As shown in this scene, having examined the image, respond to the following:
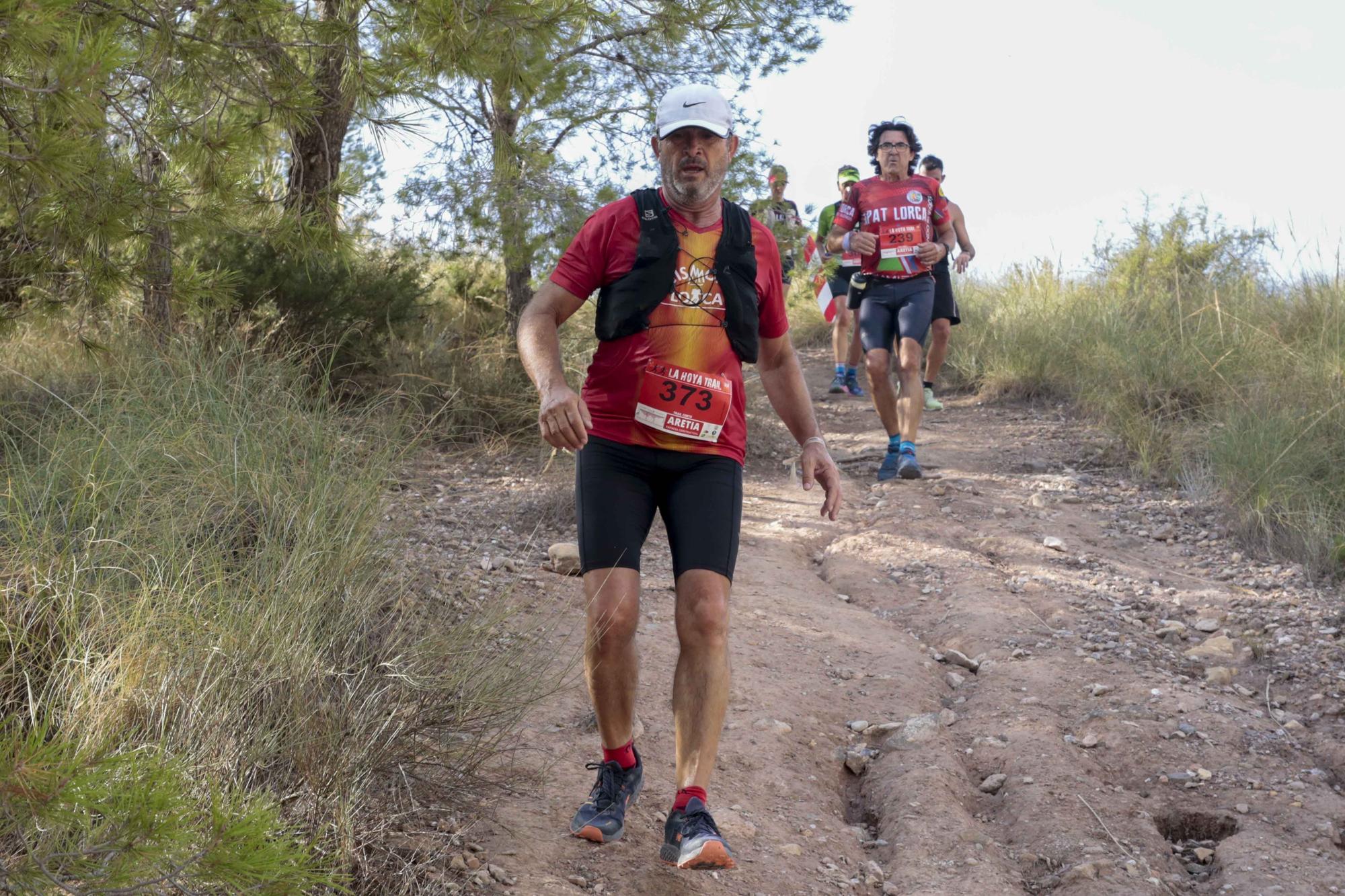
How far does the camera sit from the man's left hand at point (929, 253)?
24.5ft

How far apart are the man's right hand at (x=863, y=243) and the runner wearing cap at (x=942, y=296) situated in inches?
19.9

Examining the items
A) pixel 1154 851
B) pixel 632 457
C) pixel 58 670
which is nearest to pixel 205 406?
pixel 58 670

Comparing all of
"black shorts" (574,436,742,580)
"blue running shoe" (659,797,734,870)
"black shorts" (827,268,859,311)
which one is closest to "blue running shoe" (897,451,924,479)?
"black shorts" (827,268,859,311)

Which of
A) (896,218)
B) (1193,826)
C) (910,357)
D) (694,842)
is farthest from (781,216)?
(694,842)

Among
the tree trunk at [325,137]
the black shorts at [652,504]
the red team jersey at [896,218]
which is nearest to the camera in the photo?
the black shorts at [652,504]

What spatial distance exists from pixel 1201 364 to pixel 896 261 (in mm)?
2653

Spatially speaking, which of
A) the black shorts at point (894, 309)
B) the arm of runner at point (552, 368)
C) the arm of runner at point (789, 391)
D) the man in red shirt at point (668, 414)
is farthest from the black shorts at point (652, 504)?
the black shorts at point (894, 309)

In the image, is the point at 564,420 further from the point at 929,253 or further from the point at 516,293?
the point at 516,293

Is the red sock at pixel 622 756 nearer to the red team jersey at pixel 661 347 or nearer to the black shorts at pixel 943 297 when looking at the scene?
the red team jersey at pixel 661 347

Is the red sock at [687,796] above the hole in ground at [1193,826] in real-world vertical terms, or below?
above

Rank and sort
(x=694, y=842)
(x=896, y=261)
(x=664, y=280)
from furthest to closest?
(x=896, y=261) → (x=664, y=280) → (x=694, y=842)

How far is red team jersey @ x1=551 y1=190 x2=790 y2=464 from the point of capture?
3270mm

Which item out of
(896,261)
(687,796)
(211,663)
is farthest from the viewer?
(896,261)

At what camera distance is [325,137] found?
17.9 feet
